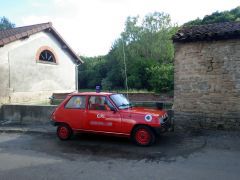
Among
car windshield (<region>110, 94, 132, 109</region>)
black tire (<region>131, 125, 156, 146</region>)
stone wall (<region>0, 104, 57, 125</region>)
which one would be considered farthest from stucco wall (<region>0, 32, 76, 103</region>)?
black tire (<region>131, 125, 156, 146</region>)

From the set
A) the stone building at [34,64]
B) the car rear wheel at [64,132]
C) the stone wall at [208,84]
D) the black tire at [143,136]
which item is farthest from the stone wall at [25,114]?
the stone wall at [208,84]

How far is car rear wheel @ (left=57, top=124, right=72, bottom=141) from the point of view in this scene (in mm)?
8258

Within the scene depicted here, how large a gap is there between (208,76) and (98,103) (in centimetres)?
415

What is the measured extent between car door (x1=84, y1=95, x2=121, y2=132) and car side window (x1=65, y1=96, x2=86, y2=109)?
0.74 feet

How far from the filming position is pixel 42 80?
1708 centimetres

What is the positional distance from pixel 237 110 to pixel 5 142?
7.94 metres

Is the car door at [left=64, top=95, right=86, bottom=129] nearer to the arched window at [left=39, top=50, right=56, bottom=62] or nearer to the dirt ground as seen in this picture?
the dirt ground

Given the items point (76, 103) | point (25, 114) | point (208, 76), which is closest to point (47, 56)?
point (25, 114)

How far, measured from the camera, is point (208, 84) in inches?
357

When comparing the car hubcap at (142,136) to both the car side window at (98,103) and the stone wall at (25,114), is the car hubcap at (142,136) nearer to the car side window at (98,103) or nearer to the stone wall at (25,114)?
the car side window at (98,103)

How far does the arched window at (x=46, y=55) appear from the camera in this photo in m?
16.8

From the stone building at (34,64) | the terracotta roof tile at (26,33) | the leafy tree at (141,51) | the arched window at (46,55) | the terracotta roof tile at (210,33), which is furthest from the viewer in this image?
the leafy tree at (141,51)

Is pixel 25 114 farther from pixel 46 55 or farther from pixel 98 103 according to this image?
pixel 46 55

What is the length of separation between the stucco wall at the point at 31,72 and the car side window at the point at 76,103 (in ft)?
23.7
